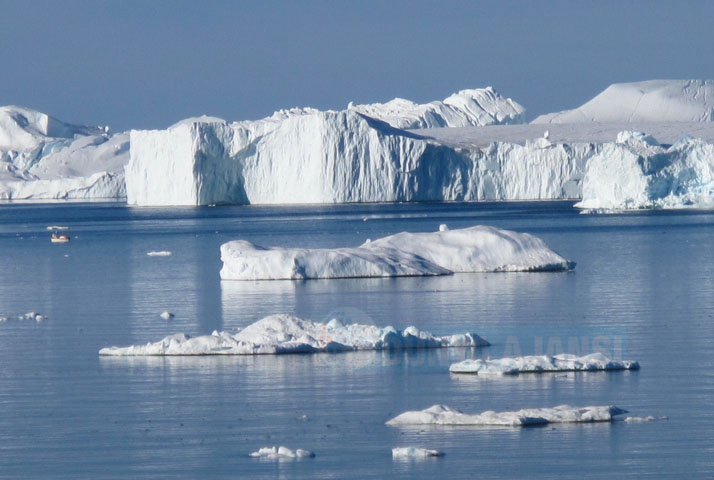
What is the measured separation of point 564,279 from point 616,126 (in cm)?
4155

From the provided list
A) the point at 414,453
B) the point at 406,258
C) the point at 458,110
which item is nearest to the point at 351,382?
the point at 414,453


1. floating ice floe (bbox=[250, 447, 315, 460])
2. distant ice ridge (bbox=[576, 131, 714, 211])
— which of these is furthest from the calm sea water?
distant ice ridge (bbox=[576, 131, 714, 211])

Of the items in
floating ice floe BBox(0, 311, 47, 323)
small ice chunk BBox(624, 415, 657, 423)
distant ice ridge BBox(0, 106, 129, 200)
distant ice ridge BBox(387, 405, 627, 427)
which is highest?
distant ice ridge BBox(0, 106, 129, 200)

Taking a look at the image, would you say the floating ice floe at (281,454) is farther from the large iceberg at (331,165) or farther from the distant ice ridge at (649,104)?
the distant ice ridge at (649,104)

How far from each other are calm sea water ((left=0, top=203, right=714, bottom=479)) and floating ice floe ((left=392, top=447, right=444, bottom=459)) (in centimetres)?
11

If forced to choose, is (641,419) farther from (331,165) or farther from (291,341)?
(331,165)

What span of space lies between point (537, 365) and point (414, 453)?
3.20 m

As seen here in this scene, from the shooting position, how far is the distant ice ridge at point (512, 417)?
9039 millimetres

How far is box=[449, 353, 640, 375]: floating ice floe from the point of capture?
36.7 feet

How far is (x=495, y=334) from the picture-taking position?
45.5ft

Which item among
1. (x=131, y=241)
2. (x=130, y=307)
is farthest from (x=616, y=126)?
(x=130, y=307)

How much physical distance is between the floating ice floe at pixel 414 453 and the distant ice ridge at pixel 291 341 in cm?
450

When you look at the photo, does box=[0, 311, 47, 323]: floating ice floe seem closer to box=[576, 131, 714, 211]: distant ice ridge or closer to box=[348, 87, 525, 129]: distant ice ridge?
box=[576, 131, 714, 211]: distant ice ridge

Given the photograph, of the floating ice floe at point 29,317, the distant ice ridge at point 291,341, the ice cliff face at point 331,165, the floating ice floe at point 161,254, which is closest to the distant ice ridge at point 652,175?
the ice cliff face at point 331,165
